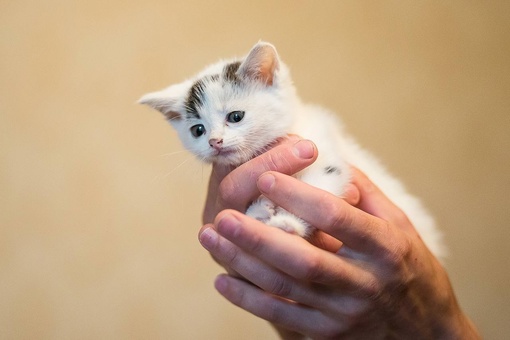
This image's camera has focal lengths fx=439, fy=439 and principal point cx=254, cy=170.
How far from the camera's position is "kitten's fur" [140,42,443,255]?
3.46ft

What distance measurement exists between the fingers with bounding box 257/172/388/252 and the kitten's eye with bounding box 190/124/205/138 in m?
0.30

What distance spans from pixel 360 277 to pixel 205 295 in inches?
41.6

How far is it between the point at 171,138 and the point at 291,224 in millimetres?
1077

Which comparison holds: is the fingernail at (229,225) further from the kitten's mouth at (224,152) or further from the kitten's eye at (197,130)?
the kitten's eye at (197,130)

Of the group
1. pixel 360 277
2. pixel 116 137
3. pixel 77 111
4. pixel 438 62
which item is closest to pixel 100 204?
pixel 116 137

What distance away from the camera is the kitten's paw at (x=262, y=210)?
0.97m

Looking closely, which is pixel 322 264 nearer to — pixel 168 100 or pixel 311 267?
pixel 311 267

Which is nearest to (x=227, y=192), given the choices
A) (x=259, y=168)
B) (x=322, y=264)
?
(x=259, y=168)

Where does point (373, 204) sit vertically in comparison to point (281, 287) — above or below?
above

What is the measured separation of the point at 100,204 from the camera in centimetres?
176

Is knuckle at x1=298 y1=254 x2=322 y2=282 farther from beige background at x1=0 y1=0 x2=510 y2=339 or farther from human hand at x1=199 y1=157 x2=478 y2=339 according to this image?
beige background at x1=0 y1=0 x2=510 y2=339

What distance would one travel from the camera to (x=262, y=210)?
0.98m

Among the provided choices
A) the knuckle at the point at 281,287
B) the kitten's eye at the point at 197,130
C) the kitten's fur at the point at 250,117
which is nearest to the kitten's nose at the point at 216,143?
the kitten's fur at the point at 250,117

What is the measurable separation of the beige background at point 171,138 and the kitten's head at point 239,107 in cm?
55
